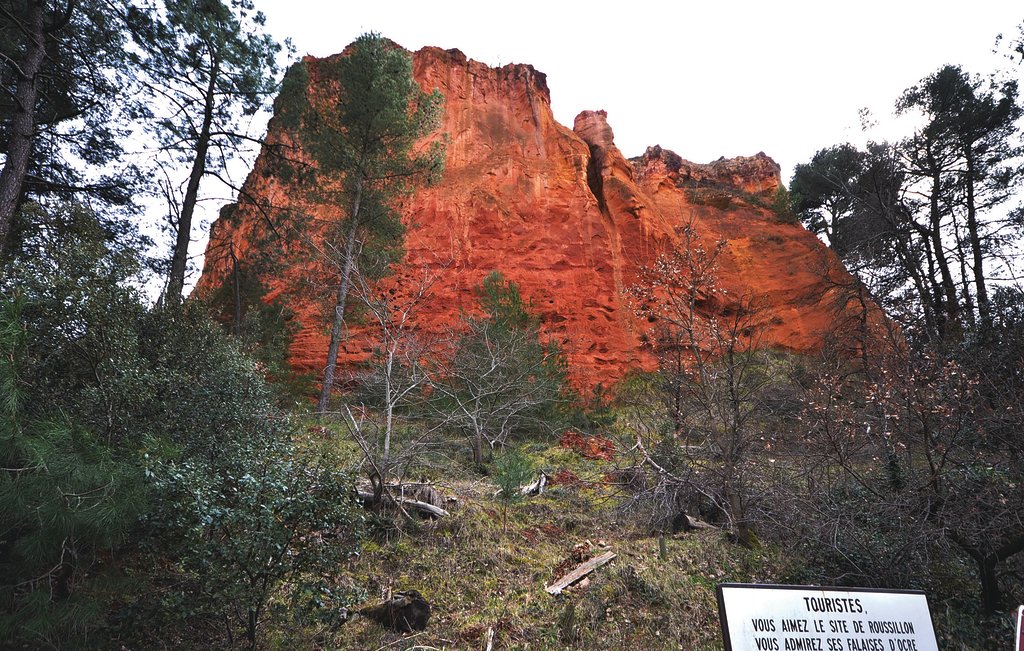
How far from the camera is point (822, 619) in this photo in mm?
3539

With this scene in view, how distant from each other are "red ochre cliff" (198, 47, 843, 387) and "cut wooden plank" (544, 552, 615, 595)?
604 inches

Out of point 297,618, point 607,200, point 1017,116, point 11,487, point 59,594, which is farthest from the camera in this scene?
point 607,200

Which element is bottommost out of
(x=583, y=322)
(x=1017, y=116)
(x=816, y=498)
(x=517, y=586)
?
(x=517, y=586)

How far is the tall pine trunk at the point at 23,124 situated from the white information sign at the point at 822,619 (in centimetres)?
827

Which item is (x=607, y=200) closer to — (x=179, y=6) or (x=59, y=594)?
(x=179, y=6)

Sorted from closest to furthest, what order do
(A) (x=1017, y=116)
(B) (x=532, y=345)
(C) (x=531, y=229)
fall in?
1. (B) (x=532, y=345)
2. (A) (x=1017, y=116)
3. (C) (x=531, y=229)

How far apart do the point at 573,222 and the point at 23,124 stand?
2538 cm

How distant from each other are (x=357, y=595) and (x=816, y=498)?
213 inches

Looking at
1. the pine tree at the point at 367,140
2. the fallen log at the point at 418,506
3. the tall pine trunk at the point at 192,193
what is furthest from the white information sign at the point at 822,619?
the pine tree at the point at 367,140

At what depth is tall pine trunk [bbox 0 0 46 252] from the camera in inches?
256

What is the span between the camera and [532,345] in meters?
14.1

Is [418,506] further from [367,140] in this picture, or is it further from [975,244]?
[975,244]

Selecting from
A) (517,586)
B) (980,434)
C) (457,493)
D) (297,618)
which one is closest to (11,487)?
(297,618)

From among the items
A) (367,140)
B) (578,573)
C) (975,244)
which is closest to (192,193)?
(367,140)
